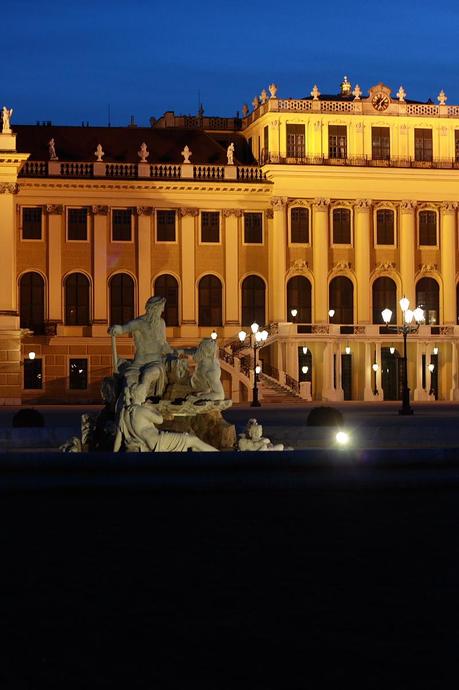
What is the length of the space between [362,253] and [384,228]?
178cm

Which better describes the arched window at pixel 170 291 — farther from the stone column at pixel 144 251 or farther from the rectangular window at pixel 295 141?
the rectangular window at pixel 295 141

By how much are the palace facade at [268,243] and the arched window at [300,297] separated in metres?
0.06

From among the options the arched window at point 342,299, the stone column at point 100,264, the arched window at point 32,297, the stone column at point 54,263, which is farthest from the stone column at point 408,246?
the arched window at point 32,297

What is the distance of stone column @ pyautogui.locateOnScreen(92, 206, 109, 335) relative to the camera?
68.7 metres

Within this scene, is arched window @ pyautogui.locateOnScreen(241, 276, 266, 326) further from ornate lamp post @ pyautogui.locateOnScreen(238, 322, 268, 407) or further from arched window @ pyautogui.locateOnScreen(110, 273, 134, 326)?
arched window @ pyautogui.locateOnScreen(110, 273, 134, 326)

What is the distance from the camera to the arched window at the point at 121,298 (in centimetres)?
6956

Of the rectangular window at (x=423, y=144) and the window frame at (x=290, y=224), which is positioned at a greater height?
the rectangular window at (x=423, y=144)

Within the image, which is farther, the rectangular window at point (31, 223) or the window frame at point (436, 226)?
the window frame at point (436, 226)

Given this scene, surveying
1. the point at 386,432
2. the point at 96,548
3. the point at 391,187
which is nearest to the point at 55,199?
the point at 391,187

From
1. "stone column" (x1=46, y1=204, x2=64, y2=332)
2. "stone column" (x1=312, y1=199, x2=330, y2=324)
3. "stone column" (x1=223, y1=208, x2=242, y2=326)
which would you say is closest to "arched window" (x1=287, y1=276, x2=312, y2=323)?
"stone column" (x1=312, y1=199, x2=330, y2=324)

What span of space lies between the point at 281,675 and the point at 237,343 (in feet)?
196

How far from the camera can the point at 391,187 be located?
71500 millimetres

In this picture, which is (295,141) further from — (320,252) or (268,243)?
(320,252)

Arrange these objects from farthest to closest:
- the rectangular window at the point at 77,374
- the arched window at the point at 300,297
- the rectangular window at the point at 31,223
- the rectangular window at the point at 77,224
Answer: the arched window at the point at 300,297
the rectangular window at the point at 77,224
the rectangular window at the point at 31,223
the rectangular window at the point at 77,374
